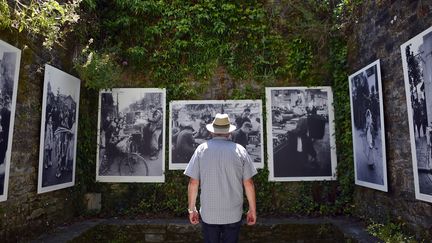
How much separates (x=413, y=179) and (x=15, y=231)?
16.3 feet

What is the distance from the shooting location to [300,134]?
6.41 meters

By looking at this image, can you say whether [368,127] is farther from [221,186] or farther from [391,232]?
[221,186]

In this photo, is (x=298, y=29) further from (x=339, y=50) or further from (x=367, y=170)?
(x=367, y=170)

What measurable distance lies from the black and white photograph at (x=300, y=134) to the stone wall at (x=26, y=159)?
379 cm

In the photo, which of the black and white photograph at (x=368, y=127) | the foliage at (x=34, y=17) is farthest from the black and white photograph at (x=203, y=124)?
the foliage at (x=34, y=17)

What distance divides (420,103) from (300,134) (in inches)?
105

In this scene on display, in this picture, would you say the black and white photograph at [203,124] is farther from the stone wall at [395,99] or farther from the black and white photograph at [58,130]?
the stone wall at [395,99]

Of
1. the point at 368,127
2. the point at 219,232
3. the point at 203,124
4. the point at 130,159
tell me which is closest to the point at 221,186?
the point at 219,232

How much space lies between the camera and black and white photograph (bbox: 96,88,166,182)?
6406 millimetres

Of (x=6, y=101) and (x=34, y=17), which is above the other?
(x=34, y=17)

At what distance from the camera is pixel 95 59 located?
577 cm

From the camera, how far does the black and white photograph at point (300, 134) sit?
6328 mm

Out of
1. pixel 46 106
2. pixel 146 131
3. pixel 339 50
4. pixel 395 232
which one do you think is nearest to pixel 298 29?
pixel 339 50

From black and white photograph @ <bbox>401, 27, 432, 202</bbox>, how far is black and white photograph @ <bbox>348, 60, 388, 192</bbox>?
2.43 feet
